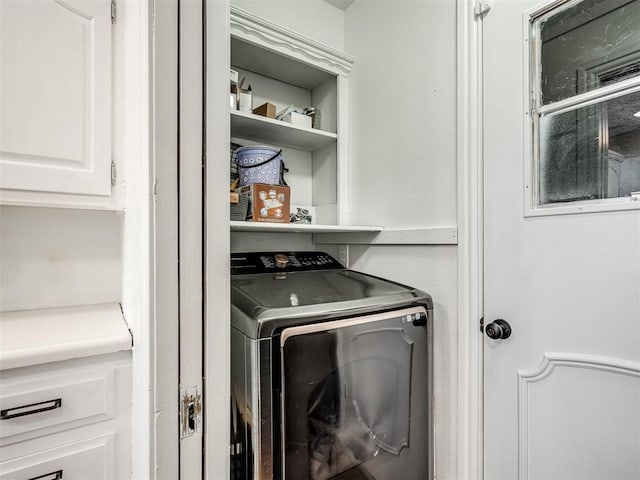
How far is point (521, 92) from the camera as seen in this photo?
108 centimetres

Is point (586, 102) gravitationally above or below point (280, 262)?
above

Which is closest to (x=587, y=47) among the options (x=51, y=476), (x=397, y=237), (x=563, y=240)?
(x=563, y=240)

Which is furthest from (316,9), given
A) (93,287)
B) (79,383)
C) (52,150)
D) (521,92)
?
(79,383)

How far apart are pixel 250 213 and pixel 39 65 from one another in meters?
0.78

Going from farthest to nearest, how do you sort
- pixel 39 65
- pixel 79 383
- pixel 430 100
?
pixel 430 100, pixel 39 65, pixel 79 383

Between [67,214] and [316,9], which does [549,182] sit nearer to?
[316,9]

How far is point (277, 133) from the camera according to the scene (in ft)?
5.12

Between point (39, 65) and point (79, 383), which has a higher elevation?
point (39, 65)

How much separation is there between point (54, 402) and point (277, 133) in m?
1.25

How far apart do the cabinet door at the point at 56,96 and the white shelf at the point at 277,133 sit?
0.47 metres

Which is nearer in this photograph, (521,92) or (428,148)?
(521,92)

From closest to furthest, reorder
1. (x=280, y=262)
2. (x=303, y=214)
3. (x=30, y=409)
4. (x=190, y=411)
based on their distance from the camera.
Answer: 1. (x=190, y=411)
2. (x=30, y=409)
3. (x=280, y=262)
4. (x=303, y=214)

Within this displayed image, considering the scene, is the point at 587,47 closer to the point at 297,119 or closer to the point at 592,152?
the point at 592,152

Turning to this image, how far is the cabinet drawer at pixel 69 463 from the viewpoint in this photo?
77cm
